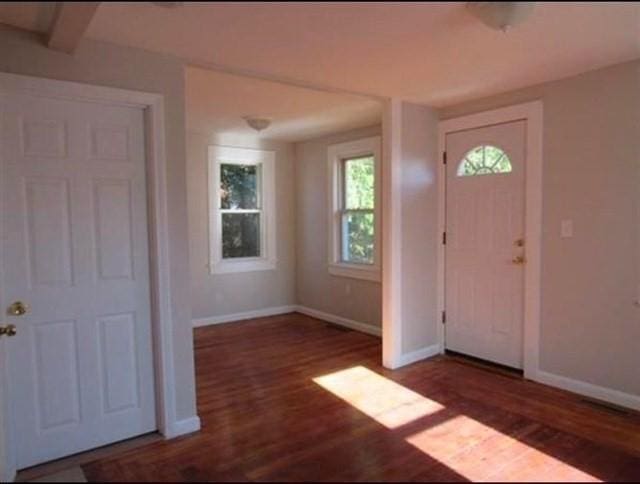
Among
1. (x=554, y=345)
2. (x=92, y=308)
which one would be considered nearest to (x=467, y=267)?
(x=554, y=345)

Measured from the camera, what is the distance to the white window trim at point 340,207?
15.8 ft

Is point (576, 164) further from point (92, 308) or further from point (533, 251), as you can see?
point (92, 308)

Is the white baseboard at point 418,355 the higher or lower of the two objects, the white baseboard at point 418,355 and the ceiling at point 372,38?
the lower

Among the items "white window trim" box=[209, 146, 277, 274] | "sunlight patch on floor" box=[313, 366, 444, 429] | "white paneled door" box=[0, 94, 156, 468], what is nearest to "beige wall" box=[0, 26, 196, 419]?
"white paneled door" box=[0, 94, 156, 468]

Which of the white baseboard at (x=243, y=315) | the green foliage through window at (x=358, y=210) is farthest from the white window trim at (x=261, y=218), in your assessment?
the green foliage through window at (x=358, y=210)

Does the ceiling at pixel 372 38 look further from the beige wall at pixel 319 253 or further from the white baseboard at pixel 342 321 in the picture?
the white baseboard at pixel 342 321

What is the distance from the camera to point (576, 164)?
3.16 metres

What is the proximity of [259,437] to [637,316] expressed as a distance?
96.0 inches

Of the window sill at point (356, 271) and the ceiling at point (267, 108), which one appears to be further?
the window sill at point (356, 271)

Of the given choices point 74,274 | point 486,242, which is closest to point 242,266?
point 486,242

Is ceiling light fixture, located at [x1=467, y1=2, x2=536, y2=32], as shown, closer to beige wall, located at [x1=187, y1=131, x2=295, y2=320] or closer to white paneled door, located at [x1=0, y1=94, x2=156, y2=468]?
white paneled door, located at [x1=0, y1=94, x2=156, y2=468]

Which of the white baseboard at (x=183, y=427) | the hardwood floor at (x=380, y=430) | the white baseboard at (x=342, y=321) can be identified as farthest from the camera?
the white baseboard at (x=342, y=321)

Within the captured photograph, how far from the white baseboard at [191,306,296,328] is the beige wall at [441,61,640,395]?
334 cm

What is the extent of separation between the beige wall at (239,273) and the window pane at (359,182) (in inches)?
37.6
